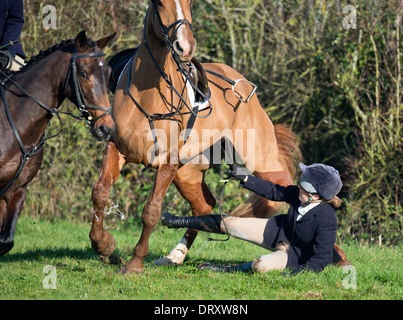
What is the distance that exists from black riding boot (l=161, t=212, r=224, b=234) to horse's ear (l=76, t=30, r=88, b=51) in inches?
70.6

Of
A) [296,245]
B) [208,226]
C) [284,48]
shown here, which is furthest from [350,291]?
[284,48]

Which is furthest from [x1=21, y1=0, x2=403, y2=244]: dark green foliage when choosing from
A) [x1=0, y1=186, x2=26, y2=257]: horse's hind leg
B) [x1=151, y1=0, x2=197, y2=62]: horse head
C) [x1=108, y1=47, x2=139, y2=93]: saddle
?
[x1=151, y1=0, x2=197, y2=62]: horse head

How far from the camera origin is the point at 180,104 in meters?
5.57

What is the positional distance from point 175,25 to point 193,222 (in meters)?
2.00

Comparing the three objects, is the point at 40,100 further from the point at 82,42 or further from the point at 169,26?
the point at 169,26

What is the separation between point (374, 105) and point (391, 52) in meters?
0.91

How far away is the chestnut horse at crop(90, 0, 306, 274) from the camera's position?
16.3 feet

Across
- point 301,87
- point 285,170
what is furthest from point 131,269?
point 301,87

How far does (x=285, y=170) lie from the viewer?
681 cm

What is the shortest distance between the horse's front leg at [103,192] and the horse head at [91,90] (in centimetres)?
26

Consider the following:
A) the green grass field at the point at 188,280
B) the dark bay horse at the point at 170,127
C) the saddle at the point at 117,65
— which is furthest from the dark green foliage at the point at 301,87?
the saddle at the point at 117,65

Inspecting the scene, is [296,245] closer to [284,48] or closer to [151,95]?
[151,95]

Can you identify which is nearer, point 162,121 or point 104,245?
point 162,121

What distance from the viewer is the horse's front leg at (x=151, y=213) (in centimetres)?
536
